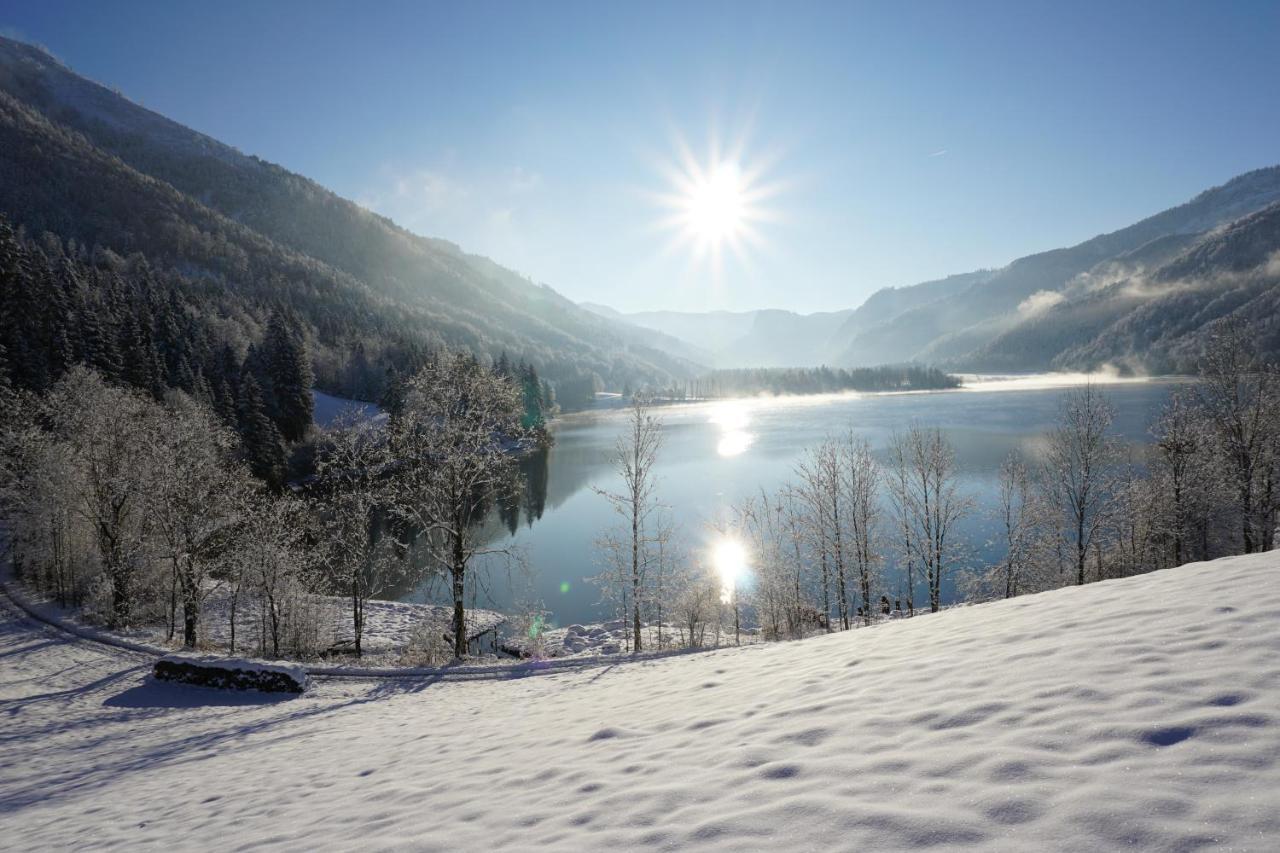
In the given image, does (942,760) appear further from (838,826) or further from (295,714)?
(295,714)

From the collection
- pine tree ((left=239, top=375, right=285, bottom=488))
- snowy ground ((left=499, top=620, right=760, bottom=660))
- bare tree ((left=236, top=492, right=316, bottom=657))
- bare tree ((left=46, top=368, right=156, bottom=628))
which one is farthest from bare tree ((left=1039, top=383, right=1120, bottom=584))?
pine tree ((left=239, top=375, right=285, bottom=488))

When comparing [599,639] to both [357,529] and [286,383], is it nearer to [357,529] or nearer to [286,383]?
[357,529]

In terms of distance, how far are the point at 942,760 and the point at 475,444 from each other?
15.7 m

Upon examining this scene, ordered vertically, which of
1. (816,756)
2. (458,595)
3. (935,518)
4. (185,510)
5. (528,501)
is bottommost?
(528,501)

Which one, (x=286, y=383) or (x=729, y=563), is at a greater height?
(x=286, y=383)

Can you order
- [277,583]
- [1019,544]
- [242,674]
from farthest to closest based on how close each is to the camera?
[1019,544] → [277,583] → [242,674]

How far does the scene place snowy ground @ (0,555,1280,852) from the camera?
3.04m

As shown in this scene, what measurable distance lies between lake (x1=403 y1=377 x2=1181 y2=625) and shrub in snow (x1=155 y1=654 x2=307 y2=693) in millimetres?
7598

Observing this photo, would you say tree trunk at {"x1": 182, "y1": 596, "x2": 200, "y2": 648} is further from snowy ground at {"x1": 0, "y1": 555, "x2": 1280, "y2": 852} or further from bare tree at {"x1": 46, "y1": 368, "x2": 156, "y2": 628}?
snowy ground at {"x1": 0, "y1": 555, "x2": 1280, "y2": 852}

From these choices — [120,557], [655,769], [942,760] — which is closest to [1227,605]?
[942,760]

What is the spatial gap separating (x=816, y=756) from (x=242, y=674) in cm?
1552

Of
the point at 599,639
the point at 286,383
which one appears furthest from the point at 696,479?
the point at 286,383

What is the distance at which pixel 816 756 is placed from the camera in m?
4.34

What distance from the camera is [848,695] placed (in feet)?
18.9
